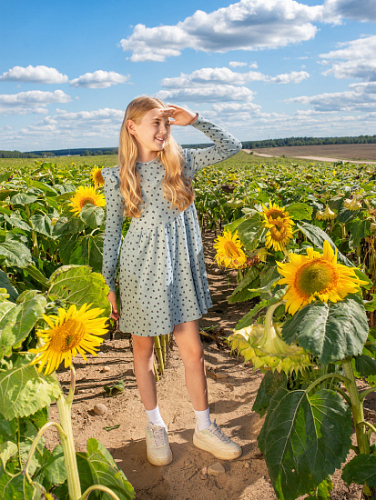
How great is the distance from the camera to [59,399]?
120 centimetres

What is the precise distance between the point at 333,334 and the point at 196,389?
1.31m

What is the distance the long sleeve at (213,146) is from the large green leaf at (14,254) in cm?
92

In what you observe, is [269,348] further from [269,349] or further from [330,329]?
[330,329]

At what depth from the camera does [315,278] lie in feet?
4.27

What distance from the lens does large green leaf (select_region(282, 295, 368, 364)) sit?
1.17 m

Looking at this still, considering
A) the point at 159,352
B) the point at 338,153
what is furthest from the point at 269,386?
the point at 338,153

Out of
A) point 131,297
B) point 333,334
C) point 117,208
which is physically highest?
point 117,208

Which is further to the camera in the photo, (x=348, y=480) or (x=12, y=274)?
(x=12, y=274)

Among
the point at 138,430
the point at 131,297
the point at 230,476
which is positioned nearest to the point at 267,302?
the point at 131,297

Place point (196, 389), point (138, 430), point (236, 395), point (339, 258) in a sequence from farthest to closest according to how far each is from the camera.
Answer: point (236, 395), point (138, 430), point (196, 389), point (339, 258)

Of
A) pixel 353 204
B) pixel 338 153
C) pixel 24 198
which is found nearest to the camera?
pixel 24 198

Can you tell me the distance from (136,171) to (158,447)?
54.0 inches

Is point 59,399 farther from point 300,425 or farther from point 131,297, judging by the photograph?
point 131,297

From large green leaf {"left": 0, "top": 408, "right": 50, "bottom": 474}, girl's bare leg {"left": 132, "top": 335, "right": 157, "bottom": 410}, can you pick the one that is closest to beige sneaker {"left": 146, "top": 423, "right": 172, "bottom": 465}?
girl's bare leg {"left": 132, "top": 335, "right": 157, "bottom": 410}
